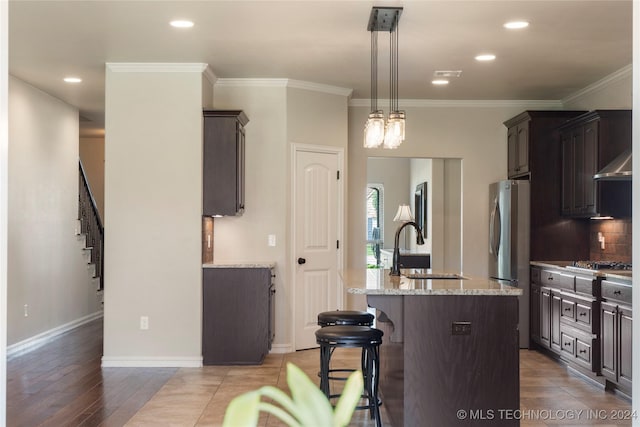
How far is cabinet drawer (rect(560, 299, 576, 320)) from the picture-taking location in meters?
5.89

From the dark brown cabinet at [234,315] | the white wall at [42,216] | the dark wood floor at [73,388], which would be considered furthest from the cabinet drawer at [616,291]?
the white wall at [42,216]

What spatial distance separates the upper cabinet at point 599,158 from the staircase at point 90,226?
19.4 feet

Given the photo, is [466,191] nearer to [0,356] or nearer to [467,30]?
[467,30]

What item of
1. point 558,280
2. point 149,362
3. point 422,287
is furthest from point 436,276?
point 149,362

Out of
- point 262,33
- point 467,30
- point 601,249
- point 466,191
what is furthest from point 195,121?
point 601,249

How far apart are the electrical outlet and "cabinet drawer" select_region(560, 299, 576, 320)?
2.44m

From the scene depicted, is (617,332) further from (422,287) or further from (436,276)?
(422,287)

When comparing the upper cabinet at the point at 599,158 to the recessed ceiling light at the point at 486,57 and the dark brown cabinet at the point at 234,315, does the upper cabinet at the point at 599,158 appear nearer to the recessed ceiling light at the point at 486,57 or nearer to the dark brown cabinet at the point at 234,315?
the recessed ceiling light at the point at 486,57

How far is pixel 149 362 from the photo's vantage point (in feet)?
20.4

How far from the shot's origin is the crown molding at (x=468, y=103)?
785cm

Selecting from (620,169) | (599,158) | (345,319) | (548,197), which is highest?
(599,158)

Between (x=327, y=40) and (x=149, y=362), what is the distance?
126 inches

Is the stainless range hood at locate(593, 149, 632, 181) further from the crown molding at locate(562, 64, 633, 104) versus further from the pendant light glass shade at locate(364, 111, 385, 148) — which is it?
the pendant light glass shade at locate(364, 111, 385, 148)

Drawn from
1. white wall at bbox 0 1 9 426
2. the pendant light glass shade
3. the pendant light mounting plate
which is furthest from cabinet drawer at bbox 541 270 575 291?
white wall at bbox 0 1 9 426
